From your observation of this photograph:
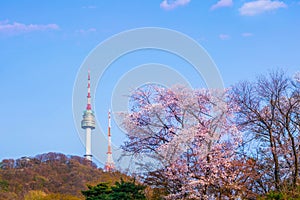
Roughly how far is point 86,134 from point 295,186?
5968 centimetres

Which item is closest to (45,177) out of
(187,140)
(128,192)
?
(128,192)

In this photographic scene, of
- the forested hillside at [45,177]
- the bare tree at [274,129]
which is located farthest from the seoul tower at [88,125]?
the bare tree at [274,129]

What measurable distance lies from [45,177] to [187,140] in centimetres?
2707

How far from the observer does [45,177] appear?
113ft

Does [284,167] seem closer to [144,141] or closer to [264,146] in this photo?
[264,146]

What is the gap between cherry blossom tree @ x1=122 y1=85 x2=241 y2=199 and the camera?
30.0 ft

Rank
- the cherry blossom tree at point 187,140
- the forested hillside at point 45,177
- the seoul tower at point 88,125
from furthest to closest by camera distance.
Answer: the seoul tower at point 88,125 < the forested hillside at point 45,177 < the cherry blossom tree at point 187,140

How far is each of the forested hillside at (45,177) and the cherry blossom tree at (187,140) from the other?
19631mm

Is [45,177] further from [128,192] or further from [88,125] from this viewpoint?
[88,125]

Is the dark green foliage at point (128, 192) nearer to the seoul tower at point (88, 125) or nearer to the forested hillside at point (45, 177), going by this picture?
the forested hillside at point (45, 177)

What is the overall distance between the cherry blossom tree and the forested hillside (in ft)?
64.4

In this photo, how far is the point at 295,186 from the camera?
990 cm

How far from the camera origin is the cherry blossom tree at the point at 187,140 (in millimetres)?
9156

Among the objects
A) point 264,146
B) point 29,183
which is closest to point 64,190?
point 29,183
